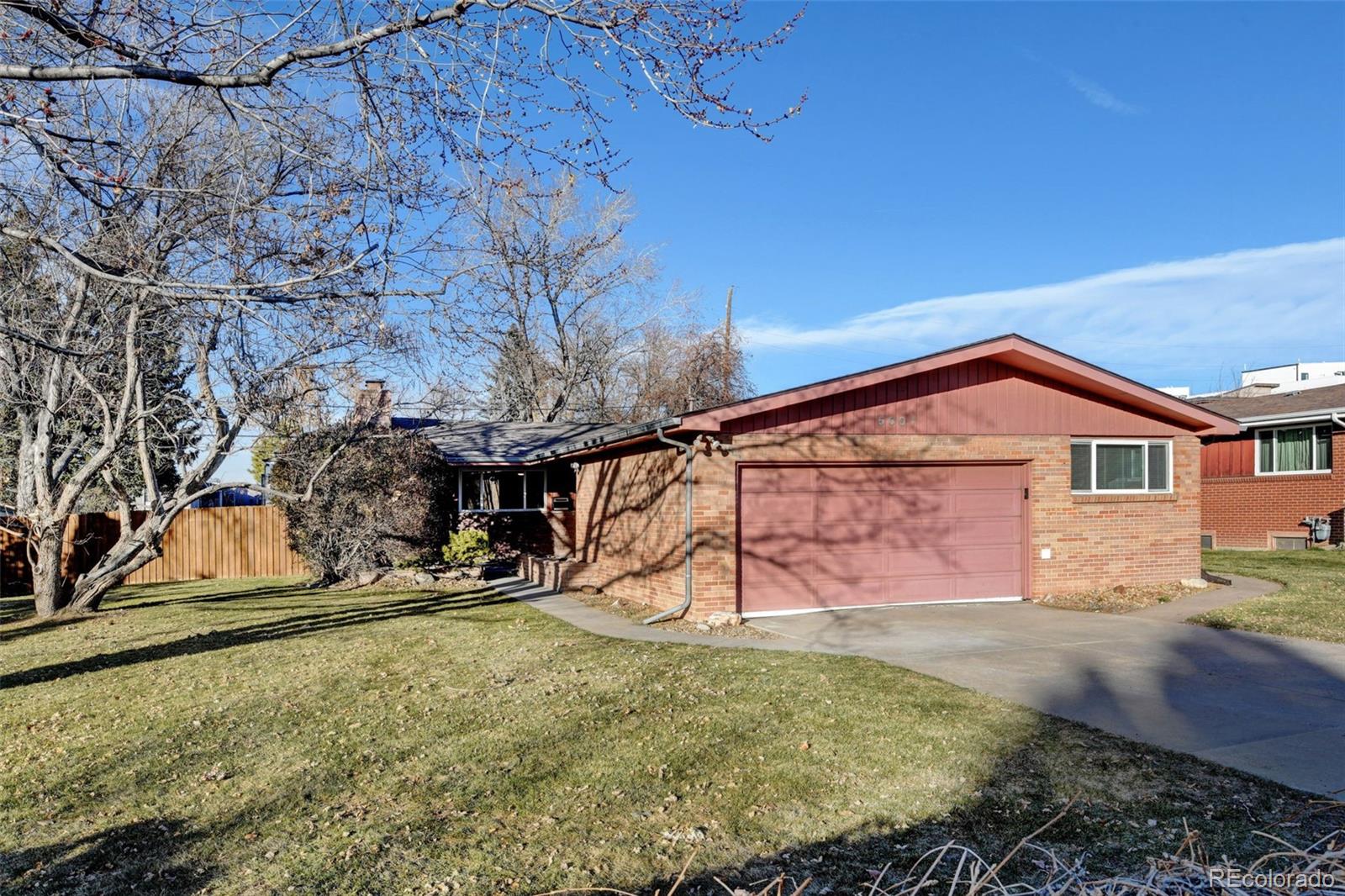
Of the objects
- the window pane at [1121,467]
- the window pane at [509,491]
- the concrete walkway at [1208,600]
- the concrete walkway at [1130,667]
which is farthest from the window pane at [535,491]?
the concrete walkway at [1208,600]

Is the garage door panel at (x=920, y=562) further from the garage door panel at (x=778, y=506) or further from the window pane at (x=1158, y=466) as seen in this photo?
the window pane at (x=1158, y=466)

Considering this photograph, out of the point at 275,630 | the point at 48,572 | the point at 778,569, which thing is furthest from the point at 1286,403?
the point at 48,572

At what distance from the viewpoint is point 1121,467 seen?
44.9 feet

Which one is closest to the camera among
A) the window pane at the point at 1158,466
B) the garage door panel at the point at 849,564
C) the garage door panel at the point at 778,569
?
the garage door panel at the point at 778,569

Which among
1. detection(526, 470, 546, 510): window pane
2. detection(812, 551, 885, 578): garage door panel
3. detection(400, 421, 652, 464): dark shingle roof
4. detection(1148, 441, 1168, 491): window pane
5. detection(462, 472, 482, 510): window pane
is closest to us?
detection(812, 551, 885, 578): garage door panel

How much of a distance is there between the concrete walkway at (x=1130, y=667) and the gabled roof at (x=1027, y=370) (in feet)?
8.68

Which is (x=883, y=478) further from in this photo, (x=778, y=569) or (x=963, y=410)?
(x=778, y=569)


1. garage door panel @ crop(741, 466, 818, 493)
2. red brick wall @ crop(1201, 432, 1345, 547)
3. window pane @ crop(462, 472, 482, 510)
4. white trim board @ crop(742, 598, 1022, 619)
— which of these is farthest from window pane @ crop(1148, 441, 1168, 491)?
Result: window pane @ crop(462, 472, 482, 510)

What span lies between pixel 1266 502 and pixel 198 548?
2393cm

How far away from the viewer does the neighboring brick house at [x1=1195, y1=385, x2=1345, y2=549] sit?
1930 centimetres

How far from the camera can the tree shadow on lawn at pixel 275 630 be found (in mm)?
9117

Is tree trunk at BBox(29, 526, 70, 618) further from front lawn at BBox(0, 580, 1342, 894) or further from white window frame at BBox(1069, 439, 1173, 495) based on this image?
white window frame at BBox(1069, 439, 1173, 495)

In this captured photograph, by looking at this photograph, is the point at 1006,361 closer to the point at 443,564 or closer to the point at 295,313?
the point at 295,313

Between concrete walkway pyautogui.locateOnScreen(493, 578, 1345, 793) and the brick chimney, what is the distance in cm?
539
